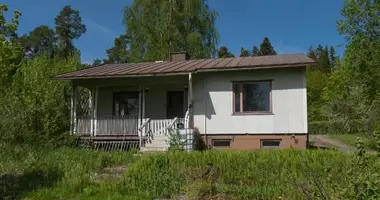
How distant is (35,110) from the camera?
1781 cm

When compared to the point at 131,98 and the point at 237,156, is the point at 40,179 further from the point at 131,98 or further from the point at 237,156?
the point at 131,98

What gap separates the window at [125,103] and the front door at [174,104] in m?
1.96

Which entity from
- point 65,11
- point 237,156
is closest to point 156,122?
point 237,156

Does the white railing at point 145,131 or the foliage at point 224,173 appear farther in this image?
the white railing at point 145,131

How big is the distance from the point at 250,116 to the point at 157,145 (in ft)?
14.5

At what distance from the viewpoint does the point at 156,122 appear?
17.6m

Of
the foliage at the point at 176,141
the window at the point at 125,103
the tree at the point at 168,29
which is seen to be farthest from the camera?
the tree at the point at 168,29

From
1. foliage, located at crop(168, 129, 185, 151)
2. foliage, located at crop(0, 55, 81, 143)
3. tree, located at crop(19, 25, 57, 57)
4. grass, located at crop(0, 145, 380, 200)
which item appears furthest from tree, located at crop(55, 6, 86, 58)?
grass, located at crop(0, 145, 380, 200)

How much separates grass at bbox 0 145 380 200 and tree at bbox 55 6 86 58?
211 feet

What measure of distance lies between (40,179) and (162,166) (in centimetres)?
343

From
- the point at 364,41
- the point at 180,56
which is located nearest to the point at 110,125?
the point at 180,56

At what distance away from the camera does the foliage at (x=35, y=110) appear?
17.2 metres

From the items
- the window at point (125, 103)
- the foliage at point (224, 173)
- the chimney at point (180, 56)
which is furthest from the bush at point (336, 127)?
the foliage at point (224, 173)

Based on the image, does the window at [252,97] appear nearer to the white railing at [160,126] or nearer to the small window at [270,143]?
the small window at [270,143]
